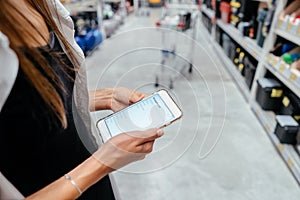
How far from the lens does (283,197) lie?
1239mm

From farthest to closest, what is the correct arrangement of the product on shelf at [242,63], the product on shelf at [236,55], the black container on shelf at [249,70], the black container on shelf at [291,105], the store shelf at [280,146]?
1. the product on shelf at [236,55]
2. the product on shelf at [242,63]
3. the black container on shelf at [249,70]
4. the black container on shelf at [291,105]
5. the store shelf at [280,146]

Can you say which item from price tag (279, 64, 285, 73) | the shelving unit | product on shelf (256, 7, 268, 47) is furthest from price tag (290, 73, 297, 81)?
product on shelf (256, 7, 268, 47)

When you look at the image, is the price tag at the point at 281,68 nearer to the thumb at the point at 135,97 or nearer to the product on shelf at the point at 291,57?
the product on shelf at the point at 291,57

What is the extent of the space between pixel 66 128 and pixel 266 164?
4.68ft

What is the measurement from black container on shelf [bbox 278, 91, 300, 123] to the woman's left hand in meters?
1.29

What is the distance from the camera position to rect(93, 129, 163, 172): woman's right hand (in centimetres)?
43

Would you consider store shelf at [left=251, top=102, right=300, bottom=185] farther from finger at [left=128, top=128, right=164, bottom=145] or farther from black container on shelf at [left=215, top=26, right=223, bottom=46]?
black container on shelf at [left=215, top=26, right=223, bottom=46]

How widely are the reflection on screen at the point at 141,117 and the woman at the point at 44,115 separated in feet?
0.26

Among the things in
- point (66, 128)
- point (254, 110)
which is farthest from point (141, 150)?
point (254, 110)

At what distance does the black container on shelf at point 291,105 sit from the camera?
1.44 meters

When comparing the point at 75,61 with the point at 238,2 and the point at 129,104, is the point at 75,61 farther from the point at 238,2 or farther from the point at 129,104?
the point at 238,2

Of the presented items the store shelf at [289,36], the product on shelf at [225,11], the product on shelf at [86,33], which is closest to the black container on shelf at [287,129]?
the store shelf at [289,36]

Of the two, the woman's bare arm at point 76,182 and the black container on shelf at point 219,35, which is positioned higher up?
the woman's bare arm at point 76,182

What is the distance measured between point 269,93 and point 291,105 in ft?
0.78
